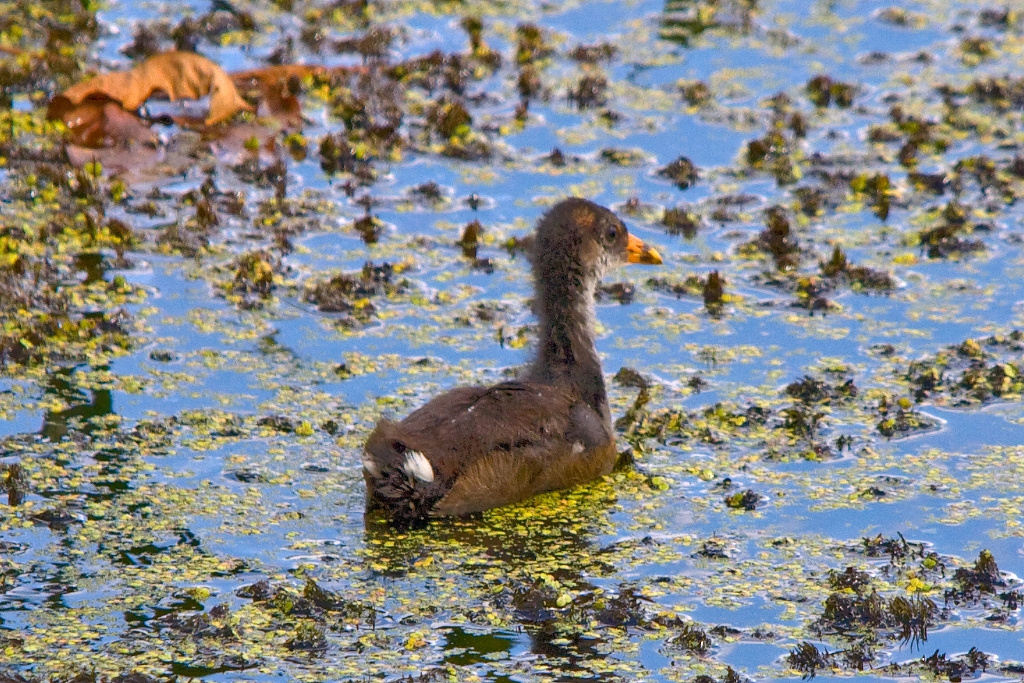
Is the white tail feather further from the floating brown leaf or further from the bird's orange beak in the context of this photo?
the floating brown leaf

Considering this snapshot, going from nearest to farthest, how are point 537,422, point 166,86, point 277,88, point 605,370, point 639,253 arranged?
1. point 537,422
2. point 639,253
3. point 605,370
4. point 166,86
5. point 277,88

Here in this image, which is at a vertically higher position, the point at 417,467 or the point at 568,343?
the point at 568,343

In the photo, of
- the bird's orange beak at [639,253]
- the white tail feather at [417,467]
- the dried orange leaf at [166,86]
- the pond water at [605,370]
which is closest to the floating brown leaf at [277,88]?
the dried orange leaf at [166,86]

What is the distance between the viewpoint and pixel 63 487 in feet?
24.9

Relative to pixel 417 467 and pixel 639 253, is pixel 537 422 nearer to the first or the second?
pixel 417 467

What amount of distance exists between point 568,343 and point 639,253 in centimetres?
104

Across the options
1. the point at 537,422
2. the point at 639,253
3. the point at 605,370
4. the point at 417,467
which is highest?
the point at 639,253

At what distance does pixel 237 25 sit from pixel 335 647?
9.67 m

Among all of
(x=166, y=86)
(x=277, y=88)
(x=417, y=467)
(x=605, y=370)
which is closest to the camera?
(x=417, y=467)

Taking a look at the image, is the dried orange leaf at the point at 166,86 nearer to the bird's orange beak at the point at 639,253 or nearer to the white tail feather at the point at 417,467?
the bird's orange beak at the point at 639,253

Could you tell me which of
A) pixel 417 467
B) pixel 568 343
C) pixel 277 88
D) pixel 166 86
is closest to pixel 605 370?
pixel 568 343

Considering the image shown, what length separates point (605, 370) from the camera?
945 centimetres

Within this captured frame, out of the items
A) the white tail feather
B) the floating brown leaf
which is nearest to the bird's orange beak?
the white tail feather

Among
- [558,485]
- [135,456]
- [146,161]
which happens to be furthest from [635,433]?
[146,161]
